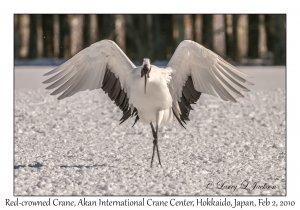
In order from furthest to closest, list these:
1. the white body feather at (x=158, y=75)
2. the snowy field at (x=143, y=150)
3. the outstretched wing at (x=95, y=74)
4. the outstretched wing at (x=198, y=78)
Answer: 1. the outstretched wing at (x=95, y=74)
2. the outstretched wing at (x=198, y=78)
3. the white body feather at (x=158, y=75)
4. the snowy field at (x=143, y=150)

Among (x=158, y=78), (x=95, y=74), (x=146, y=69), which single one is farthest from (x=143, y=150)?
(x=146, y=69)

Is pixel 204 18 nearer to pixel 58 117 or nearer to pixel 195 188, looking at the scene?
pixel 58 117

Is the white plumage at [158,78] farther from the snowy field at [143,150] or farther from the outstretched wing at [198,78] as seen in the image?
the snowy field at [143,150]

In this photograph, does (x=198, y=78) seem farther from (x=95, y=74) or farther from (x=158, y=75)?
(x=95, y=74)

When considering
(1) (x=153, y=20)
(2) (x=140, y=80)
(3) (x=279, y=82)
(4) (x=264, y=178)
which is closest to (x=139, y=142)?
(2) (x=140, y=80)

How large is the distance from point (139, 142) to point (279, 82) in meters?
7.04

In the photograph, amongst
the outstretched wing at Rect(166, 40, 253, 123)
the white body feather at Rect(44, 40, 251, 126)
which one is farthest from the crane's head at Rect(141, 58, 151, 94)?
the outstretched wing at Rect(166, 40, 253, 123)

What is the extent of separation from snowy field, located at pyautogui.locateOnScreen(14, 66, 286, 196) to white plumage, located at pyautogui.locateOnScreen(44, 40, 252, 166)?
2.37 ft

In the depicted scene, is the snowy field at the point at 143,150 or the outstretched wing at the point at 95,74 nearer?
the snowy field at the point at 143,150

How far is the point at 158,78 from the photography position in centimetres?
728

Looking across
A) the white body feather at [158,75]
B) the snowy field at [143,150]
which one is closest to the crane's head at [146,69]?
the white body feather at [158,75]

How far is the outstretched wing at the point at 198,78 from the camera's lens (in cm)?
770

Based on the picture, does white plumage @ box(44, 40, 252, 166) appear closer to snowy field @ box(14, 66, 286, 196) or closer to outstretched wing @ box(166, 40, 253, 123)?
outstretched wing @ box(166, 40, 253, 123)

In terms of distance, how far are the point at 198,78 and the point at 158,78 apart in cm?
85
